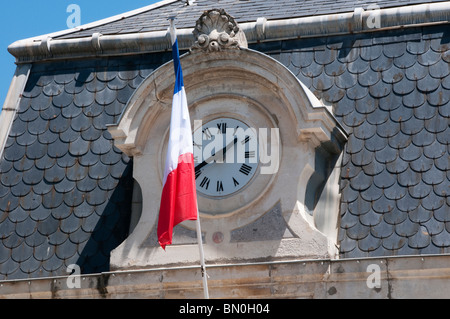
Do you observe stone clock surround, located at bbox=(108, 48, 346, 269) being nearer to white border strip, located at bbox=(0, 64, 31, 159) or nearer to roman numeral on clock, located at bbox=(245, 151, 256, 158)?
roman numeral on clock, located at bbox=(245, 151, 256, 158)

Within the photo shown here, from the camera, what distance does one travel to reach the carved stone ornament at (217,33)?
60.6ft

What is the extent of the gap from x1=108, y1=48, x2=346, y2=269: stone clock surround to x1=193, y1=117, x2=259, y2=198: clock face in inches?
5.3

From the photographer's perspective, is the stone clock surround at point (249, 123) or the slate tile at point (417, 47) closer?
the stone clock surround at point (249, 123)

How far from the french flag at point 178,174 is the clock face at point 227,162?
1.62ft

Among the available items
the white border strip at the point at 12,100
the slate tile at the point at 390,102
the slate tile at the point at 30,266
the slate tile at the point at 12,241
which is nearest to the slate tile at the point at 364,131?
the slate tile at the point at 390,102

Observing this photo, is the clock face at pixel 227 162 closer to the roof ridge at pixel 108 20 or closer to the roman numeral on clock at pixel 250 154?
the roman numeral on clock at pixel 250 154

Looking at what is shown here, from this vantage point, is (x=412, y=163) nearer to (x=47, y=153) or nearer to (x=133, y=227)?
(x=133, y=227)

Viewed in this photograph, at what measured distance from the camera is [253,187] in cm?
1816

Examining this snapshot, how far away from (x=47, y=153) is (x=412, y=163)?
17.3 ft

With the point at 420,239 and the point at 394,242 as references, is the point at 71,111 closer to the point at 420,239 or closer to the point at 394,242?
the point at 394,242

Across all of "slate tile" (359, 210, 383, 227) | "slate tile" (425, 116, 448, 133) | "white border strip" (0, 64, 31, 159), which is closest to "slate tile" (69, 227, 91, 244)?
"white border strip" (0, 64, 31, 159)

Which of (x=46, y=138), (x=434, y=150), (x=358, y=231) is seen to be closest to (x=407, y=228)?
(x=358, y=231)

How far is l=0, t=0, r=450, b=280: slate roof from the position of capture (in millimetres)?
17922
